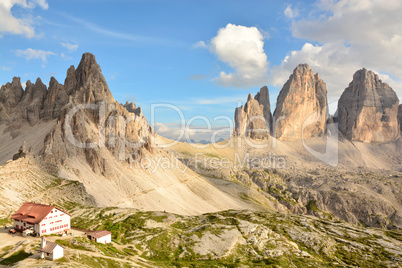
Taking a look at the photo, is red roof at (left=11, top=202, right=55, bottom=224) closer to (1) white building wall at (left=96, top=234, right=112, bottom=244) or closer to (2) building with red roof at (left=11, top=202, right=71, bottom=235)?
(2) building with red roof at (left=11, top=202, right=71, bottom=235)

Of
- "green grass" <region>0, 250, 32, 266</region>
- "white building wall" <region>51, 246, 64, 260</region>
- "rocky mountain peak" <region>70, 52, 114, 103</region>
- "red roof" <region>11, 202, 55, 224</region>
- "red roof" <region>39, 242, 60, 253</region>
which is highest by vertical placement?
"rocky mountain peak" <region>70, 52, 114, 103</region>

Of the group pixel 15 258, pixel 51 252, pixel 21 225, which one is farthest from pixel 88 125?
pixel 51 252

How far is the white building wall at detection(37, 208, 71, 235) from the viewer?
66.9m

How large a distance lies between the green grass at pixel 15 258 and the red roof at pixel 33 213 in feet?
41.7

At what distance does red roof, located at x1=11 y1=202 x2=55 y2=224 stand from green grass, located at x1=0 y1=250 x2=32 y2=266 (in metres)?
12.7

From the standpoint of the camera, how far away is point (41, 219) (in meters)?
66.6

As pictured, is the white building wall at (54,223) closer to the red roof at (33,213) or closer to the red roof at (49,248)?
the red roof at (33,213)

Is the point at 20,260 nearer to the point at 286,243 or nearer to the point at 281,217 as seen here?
the point at 286,243

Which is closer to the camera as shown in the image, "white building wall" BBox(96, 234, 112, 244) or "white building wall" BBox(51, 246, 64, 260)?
"white building wall" BBox(51, 246, 64, 260)

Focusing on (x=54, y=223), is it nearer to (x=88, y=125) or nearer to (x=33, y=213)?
(x=33, y=213)

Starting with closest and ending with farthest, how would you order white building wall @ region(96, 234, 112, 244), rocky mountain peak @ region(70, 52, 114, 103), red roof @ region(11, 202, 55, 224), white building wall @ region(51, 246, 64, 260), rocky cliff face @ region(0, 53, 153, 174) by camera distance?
white building wall @ region(51, 246, 64, 260), red roof @ region(11, 202, 55, 224), white building wall @ region(96, 234, 112, 244), rocky cliff face @ region(0, 53, 153, 174), rocky mountain peak @ region(70, 52, 114, 103)

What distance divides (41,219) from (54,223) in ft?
13.4

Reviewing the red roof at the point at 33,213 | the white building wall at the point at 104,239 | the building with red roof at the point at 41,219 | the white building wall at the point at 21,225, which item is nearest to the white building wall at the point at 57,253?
the building with red roof at the point at 41,219

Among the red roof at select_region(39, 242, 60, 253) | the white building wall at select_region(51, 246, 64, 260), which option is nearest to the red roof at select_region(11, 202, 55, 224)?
the red roof at select_region(39, 242, 60, 253)
